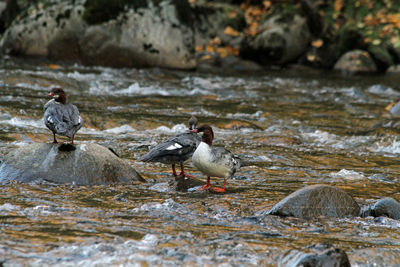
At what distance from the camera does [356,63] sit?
18000 millimetres

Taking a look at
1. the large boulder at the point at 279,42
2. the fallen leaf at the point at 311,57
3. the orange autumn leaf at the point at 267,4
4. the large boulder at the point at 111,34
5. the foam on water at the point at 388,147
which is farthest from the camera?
the orange autumn leaf at the point at 267,4

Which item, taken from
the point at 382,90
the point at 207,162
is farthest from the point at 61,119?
the point at 382,90

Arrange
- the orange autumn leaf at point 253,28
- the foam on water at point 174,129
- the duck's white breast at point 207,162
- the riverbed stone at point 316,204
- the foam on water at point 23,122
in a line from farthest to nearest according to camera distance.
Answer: the orange autumn leaf at point 253,28, the foam on water at point 174,129, the foam on water at point 23,122, the duck's white breast at point 207,162, the riverbed stone at point 316,204

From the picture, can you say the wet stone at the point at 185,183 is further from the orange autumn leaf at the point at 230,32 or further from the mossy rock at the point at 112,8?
the orange autumn leaf at the point at 230,32

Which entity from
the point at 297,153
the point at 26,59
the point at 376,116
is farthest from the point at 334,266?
the point at 26,59

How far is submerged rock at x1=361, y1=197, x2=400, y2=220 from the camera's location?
5070 millimetres

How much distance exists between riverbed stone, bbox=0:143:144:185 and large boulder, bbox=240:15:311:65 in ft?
43.2

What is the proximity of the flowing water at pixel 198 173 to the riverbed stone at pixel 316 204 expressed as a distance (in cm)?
10

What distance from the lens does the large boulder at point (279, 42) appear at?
61.1ft

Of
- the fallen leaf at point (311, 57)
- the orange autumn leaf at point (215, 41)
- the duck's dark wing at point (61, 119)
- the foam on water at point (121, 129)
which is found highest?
the orange autumn leaf at point (215, 41)

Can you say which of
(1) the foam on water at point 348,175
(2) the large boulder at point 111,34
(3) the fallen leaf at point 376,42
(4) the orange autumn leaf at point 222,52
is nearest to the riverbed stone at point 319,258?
(1) the foam on water at point 348,175

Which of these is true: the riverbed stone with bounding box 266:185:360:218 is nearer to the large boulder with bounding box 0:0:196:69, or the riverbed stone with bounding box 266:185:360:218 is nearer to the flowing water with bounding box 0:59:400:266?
the flowing water with bounding box 0:59:400:266

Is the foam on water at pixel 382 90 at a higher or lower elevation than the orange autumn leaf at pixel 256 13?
lower

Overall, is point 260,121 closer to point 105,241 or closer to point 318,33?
point 105,241
